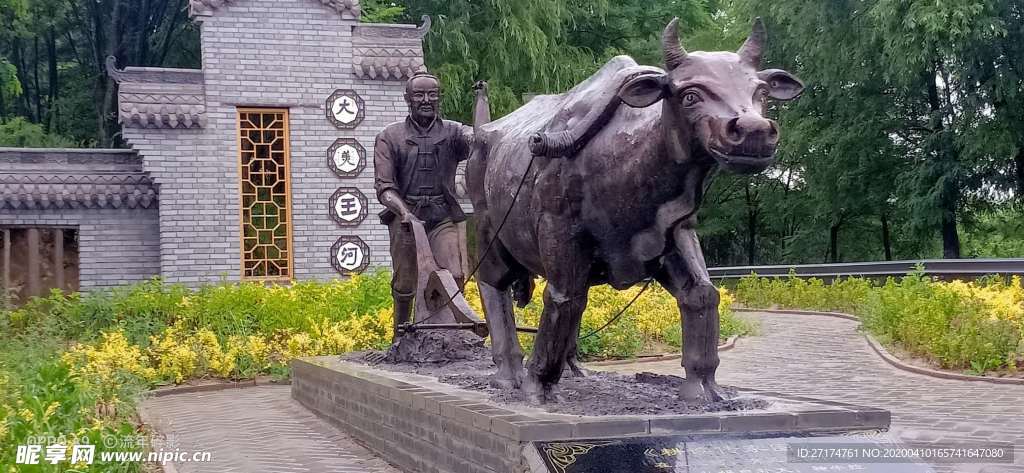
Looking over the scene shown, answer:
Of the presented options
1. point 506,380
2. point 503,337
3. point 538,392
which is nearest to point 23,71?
point 503,337

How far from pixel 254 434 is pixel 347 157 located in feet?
30.7

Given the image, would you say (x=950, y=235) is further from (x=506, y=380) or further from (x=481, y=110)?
(x=506, y=380)

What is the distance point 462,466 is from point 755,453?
1682 mm

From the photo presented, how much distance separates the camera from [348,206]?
Result: 17594mm

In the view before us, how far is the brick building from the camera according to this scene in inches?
671

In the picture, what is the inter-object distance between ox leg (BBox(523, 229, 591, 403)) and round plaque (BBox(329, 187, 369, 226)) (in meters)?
11.8

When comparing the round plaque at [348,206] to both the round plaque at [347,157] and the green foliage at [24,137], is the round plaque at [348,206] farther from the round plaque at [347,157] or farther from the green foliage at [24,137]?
the green foliage at [24,137]

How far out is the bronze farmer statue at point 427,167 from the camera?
29.9 feet

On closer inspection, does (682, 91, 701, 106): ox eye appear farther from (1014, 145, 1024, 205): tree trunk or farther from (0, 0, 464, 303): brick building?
(1014, 145, 1024, 205): tree trunk

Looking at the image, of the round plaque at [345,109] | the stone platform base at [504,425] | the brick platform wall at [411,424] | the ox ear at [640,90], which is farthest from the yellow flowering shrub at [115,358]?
the ox ear at [640,90]

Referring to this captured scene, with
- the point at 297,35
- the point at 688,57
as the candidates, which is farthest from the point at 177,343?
the point at 688,57

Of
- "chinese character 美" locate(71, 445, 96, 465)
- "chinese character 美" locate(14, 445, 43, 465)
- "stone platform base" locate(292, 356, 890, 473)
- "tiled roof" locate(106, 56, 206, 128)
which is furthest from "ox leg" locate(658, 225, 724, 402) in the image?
"tiled roof" locate(106, 56, 206, 128)

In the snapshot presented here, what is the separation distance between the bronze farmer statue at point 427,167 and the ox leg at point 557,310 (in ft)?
10.5

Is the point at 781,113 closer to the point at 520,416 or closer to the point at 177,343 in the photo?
→ the point at 177,343
